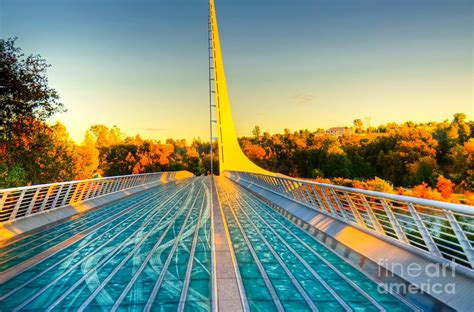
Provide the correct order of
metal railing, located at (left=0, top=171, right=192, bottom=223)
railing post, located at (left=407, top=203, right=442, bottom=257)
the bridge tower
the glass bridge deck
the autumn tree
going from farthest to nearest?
the bridge tower, the autumn tree, metal railing, located at (left=0, top=171, right=192, bottom=223), railing post, located at (left=407, top=203, right=442, bottom=257), the glass bridge deck

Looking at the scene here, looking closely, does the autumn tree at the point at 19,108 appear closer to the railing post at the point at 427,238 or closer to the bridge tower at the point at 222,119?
the railing post at the point at 427,238

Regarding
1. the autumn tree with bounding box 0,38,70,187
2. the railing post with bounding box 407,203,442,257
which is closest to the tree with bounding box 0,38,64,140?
the autumn tree with bounding box 0,38,70,187

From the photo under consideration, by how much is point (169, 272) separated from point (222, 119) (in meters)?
55.9

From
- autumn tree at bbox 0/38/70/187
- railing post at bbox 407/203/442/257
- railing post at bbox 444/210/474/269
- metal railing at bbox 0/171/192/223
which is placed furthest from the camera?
autumn tree at bbox 0/38/70/187

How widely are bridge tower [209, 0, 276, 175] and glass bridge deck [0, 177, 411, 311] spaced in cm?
4988

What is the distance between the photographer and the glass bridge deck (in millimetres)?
4824

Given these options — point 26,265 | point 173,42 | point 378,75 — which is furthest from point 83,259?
point 378,75

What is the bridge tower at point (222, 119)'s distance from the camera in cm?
Result: 6062

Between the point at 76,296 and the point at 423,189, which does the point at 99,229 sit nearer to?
the point at 76,296

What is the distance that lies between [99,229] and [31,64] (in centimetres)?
1492

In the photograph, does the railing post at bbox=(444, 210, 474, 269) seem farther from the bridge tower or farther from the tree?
the bridge tower

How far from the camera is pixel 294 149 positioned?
116875 millimetres

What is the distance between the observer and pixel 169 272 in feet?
20.3

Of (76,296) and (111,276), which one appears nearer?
(76,296)
